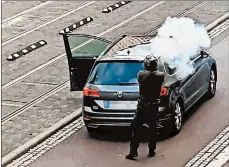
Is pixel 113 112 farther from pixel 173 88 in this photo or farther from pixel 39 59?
pixel 39 59

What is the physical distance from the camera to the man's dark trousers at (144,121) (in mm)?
12836

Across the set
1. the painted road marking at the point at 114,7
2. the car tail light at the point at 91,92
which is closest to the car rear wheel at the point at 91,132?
the car tail light at the point at 91,92

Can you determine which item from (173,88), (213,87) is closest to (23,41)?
(213,87)

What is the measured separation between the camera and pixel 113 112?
1375 cm

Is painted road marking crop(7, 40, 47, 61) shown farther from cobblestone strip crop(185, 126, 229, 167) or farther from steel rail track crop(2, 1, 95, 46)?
cobblestone strip crop(185, 126, 229, 167)

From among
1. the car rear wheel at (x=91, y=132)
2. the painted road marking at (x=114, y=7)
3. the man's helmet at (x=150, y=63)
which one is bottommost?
the painted road marking at (x=114, y=7)

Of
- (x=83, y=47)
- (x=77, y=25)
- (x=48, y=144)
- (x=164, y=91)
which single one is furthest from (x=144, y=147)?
(x=77, y=25)

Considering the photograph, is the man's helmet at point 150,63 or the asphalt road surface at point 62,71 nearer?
the man's helmet at point 150,63

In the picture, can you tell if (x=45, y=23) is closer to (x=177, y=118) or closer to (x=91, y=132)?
(x=91, y=132)

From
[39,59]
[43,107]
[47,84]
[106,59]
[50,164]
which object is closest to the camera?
[50,164]

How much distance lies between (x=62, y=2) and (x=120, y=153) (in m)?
13.8

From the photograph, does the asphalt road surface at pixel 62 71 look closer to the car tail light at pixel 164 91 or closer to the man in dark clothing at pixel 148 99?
the man in dark clothing at pixel 148 99

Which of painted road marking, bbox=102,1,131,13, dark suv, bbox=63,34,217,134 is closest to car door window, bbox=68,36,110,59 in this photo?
dark suv, bbox=63,34,217,134

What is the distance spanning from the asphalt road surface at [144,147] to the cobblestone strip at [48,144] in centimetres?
14
